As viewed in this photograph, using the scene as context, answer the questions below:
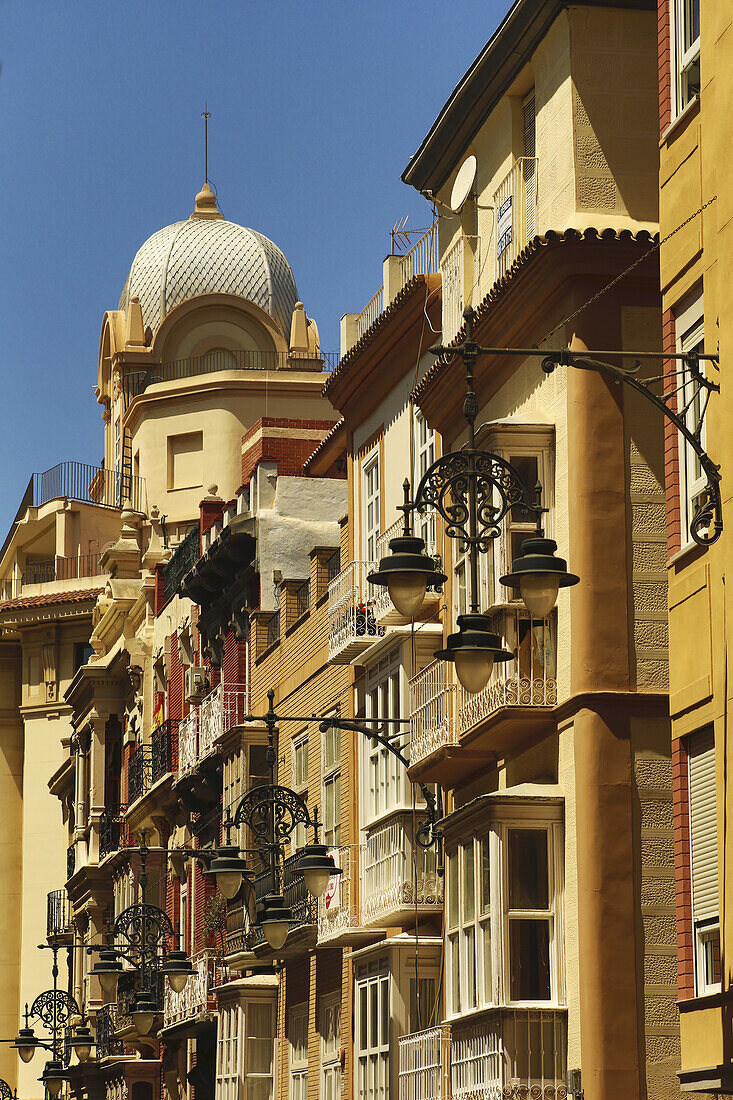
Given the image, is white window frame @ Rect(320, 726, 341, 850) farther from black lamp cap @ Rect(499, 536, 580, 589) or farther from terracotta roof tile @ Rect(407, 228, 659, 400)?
black lamp cap @ Rect(499, 536, 580, 589)

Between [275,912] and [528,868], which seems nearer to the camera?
[528,868]

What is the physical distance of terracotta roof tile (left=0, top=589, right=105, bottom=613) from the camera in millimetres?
79938

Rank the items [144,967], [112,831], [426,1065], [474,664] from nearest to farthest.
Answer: [474,664]
[426,1065]
[144,967]
[112,831]

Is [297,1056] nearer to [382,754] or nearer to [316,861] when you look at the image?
[382,754]

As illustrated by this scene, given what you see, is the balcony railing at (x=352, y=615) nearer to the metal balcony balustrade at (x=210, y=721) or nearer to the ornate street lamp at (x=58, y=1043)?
the metal balcony balustrade at (x=210, y=721)

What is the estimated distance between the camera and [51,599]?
80.8 m

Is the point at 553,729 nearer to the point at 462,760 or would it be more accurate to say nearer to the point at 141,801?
the point at 462,760

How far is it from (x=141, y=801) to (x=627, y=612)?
3259cm

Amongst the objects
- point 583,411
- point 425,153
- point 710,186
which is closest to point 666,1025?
point 583,411

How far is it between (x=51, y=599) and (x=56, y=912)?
11.5 metres

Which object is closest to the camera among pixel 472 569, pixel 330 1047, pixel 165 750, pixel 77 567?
pixel 472 569

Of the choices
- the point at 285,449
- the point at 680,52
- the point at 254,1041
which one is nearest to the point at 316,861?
the point at 680,52

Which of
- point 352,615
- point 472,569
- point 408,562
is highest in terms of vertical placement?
point 352,615

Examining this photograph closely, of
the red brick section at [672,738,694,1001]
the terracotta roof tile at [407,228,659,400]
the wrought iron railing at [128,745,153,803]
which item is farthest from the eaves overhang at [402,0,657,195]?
the wrought iron railing at [128,745,153,803]
